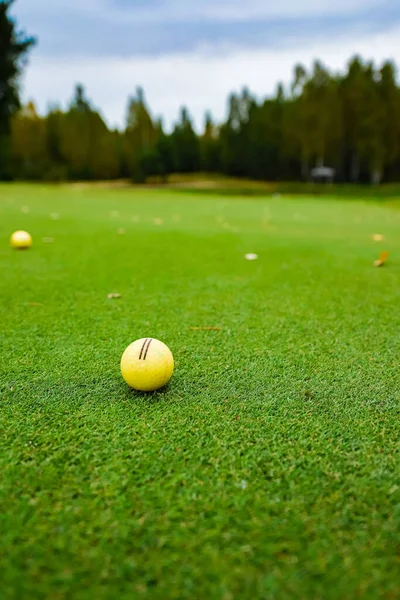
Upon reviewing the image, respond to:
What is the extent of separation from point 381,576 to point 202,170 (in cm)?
4848

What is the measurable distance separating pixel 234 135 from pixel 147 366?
4771cm

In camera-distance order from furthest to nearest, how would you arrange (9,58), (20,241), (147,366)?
(9,58), (20,241), (147,366)

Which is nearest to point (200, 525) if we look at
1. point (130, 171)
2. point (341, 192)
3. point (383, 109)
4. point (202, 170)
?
point (341, 192)

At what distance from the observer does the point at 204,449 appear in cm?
150

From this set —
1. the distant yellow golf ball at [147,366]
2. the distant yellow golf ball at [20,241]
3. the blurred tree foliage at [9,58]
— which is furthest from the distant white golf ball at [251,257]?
the blurred tree foliage at [9,58]

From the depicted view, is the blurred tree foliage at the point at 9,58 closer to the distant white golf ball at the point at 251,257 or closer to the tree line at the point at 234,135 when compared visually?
the tree line at the point at 234,135

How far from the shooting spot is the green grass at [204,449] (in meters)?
1.05

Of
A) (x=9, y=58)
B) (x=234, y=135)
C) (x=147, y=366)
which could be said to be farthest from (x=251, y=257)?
(x=234, y=135)

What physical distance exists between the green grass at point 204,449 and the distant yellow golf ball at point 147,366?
0.07 meters

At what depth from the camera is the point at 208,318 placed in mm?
2881

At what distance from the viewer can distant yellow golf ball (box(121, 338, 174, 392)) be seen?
1.84 m

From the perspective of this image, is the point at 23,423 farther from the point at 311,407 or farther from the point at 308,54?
the point at 308,54

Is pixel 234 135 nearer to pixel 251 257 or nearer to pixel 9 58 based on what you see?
pixel 9 58

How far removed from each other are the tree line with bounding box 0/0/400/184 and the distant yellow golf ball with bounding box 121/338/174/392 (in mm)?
27672
